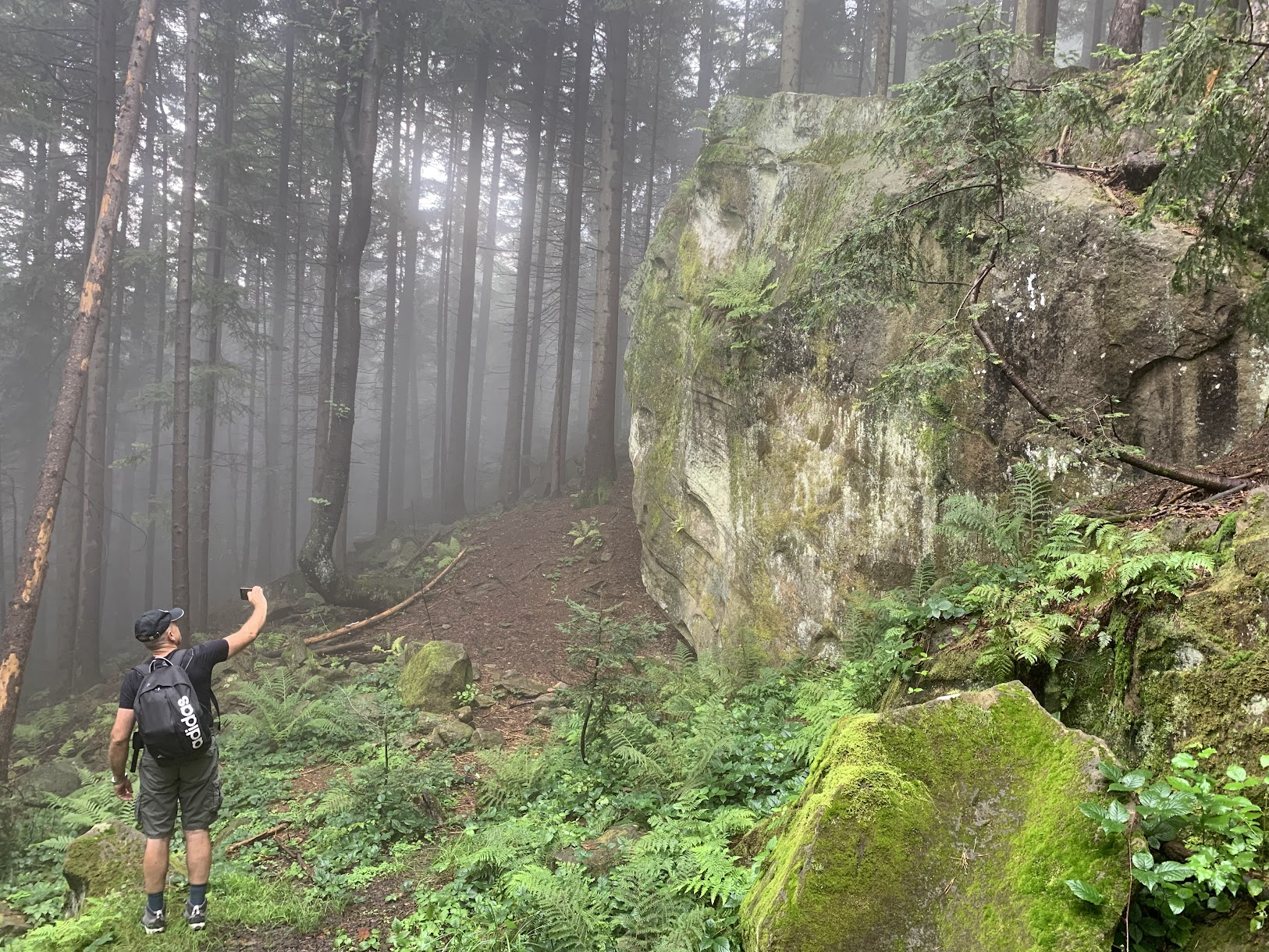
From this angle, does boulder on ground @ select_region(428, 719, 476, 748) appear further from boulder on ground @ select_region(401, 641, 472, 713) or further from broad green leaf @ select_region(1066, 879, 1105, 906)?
broad green leaf @ select_region(1066, 879, 1105, 906)

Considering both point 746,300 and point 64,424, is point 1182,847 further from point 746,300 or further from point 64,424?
point 64,424

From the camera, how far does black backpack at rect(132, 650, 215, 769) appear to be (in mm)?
4695

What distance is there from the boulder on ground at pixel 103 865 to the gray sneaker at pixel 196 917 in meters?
0.64

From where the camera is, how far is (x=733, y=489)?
955 cm

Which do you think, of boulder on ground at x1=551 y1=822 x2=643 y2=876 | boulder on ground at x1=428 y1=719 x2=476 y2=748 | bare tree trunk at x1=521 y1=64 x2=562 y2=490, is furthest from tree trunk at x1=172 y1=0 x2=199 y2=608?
bare tree trunk at x1=521 y1=64 x2=562 y2=490

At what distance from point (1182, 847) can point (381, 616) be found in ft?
45.1

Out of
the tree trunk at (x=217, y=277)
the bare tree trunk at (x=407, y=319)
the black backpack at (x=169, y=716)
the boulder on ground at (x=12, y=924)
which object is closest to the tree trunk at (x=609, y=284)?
the bare tree trunk at (x=407, y=319)

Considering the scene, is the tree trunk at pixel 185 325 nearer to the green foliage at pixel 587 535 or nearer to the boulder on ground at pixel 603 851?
the green foliage at pixel 587 535

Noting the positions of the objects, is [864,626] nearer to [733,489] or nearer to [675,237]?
[733,489]

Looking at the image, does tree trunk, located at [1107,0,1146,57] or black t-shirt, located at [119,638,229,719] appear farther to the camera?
tree trunk, located at [1107,0,1146,57]

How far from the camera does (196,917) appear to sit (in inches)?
189

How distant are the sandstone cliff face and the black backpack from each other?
18.6ft

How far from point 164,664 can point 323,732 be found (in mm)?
4710

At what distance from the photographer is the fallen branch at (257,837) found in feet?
20.5
